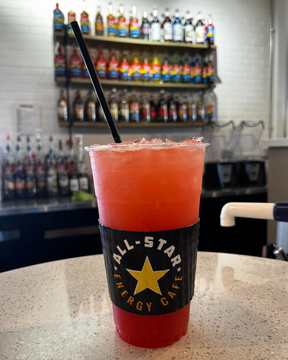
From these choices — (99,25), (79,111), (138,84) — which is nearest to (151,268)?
(79,111)

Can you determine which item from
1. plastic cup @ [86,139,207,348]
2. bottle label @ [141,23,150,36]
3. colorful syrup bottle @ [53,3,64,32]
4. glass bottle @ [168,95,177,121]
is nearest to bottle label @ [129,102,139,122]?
glass bottle @ [168,95,177,121]

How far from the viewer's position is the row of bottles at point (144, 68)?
2807 millimetres

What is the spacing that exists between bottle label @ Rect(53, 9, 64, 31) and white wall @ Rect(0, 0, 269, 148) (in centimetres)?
23

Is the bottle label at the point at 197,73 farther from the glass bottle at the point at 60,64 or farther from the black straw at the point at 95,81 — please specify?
the black straw at the point at 95,81

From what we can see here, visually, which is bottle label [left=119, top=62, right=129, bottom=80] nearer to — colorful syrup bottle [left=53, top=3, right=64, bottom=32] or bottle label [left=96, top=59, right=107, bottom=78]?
bottle label [left=96, top=59, right=107, bottom=78]

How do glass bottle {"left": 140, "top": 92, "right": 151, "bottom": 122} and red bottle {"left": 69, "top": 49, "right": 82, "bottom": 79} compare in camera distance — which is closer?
red bottle {"left": 69, "top": 49, "right": 82, "bottom": 79}

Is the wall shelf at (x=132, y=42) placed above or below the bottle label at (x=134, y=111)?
above

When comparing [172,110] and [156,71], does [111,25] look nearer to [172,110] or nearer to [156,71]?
[156,71]

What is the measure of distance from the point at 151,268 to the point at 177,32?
310cm

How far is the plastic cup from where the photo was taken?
1.41 feet

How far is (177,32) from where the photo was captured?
305cm

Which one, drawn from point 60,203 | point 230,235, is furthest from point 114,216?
point 230,235

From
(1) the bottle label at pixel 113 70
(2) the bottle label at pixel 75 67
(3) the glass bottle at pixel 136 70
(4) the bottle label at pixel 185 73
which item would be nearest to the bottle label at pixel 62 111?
(2) the bottle label at pixel 75 67

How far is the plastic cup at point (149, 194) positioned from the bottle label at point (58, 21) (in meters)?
2.71
